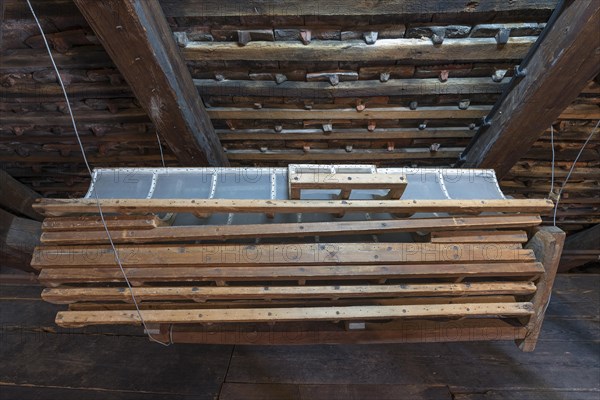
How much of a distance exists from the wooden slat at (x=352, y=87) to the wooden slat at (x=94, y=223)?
1074mm

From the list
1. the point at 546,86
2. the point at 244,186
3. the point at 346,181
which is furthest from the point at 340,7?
the point at 546,86

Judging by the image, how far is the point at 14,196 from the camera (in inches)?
111

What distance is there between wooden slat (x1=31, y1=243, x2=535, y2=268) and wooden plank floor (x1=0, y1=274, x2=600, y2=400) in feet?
3.96

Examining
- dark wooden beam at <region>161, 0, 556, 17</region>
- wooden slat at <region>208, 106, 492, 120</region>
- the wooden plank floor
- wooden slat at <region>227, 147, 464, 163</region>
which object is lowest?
the wooden plank floor

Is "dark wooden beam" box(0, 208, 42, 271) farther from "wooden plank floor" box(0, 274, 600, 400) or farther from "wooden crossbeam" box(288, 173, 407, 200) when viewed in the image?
"wooden crossbeam" box(288, 173, 407, 200)

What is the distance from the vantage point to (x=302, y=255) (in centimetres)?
152

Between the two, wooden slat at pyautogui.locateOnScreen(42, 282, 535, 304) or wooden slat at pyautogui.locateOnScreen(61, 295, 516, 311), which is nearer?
wooden slat at pyautogui.locateOnScreen(42, 282, 535, 304)

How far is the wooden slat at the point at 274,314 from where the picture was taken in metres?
1.56

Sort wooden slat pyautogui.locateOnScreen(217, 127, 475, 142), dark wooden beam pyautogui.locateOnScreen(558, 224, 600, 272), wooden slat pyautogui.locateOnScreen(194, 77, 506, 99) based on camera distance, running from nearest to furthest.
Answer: wooden slat pyautogui.locateOnScreen(194, 77, 506, 99), wooden slat pyautogui.locateOnScreen(217, 127, 475, 142), dark wooden beam pyautogui.locateOnScreen(558, 224, 600, 272)

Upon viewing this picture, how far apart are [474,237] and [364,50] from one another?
1.25 metres

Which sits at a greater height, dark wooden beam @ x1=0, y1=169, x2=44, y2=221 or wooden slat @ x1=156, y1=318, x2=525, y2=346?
dark wooden beam @ x1=0, y1=169, x2=44, y2=221

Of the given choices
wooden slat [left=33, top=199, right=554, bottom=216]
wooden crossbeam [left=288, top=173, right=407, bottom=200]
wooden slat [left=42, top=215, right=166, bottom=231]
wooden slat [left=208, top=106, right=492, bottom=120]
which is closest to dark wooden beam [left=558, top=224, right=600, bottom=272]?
wooden slat [left=208, top=106, right=492, bottom=120]

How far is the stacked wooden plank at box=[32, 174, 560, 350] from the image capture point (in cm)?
150

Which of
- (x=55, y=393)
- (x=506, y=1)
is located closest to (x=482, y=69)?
(x=506, y=1)
